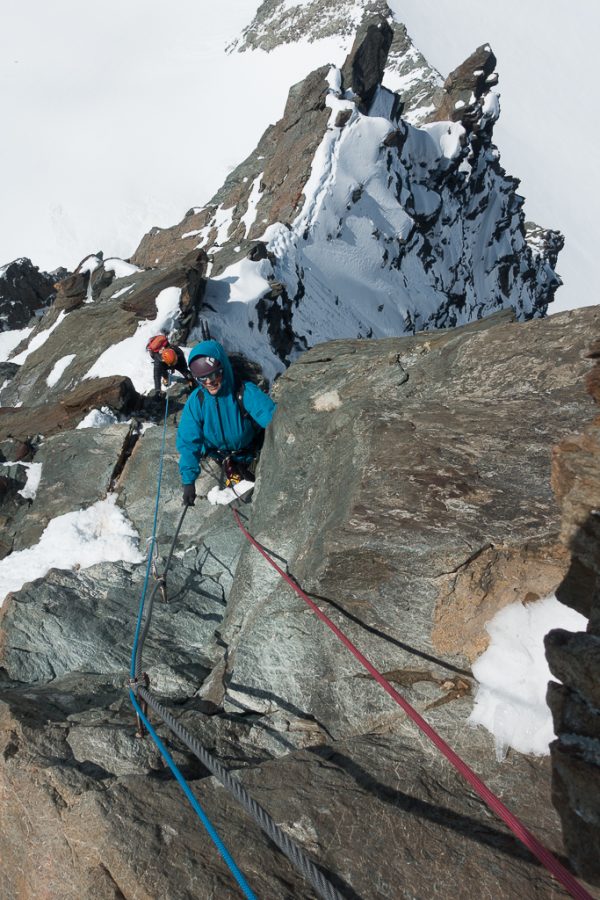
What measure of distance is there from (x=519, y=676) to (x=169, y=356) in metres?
8.23

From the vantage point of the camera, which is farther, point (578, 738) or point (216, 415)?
point (216, 415)

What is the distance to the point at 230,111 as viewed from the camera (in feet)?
215

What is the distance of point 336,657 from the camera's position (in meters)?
4.08


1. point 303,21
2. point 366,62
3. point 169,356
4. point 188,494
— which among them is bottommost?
point 188,494

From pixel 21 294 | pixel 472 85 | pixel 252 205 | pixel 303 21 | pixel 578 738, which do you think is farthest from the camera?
pixel 303 21

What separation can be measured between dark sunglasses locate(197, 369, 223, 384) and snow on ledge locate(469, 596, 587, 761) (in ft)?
12.6

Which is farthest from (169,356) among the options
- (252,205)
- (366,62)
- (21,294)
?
(21,294)

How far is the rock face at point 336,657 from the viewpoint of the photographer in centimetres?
271

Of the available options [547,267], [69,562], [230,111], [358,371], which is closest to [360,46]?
[358,371]

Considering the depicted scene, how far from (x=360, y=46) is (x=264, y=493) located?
2451cm

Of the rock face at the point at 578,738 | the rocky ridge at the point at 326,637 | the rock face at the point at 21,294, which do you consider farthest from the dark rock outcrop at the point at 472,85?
the rock face at the point at 578,738

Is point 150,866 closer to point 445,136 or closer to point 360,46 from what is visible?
point 360,46

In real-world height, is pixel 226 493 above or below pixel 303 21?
below

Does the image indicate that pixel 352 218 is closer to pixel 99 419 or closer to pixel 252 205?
pixel 252 205
